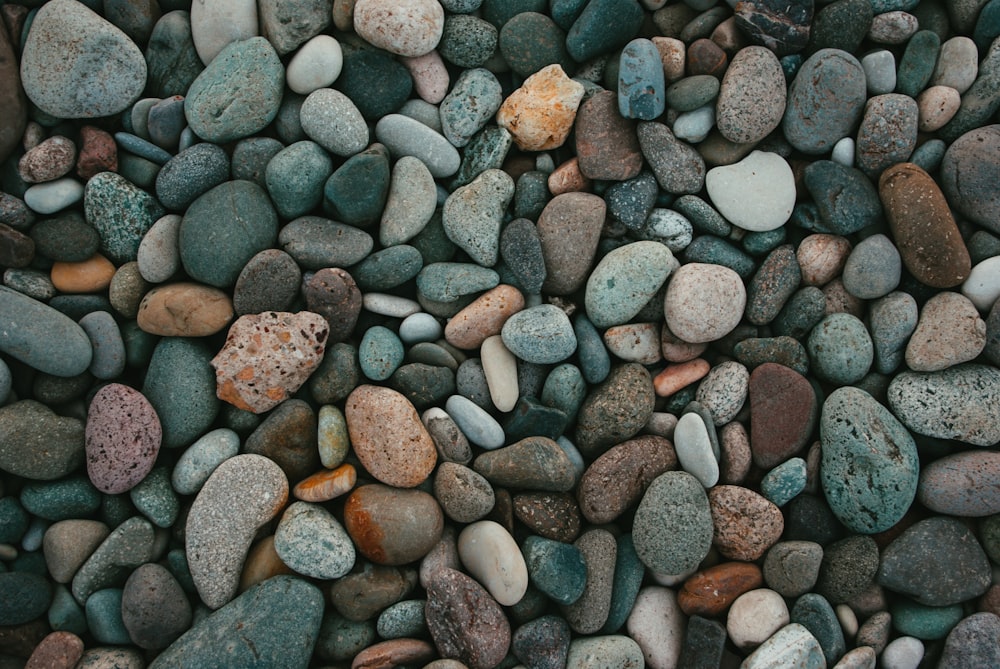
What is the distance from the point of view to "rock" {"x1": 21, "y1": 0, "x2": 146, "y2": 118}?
2102 millimetres

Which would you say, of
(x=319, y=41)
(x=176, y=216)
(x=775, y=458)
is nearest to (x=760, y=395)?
(x=775, y=458)

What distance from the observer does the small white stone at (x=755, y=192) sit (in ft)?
7.20

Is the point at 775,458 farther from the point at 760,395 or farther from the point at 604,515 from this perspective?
the point at 604,515

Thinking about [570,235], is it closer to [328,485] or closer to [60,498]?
[328,485]

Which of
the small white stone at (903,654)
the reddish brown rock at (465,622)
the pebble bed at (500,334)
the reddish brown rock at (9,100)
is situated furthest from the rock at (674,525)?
the reddish brown rock at (9,100)

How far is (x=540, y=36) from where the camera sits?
7.32ft

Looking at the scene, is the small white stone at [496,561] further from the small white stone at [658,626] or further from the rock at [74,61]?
the rock at [74,61]

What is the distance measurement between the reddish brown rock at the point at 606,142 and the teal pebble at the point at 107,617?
Answer: 182 cm

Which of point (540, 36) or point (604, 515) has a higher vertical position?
point (540, 36)

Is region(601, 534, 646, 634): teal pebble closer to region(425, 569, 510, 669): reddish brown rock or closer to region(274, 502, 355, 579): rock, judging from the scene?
region(425, 569, 510, 669): reddish brown rock

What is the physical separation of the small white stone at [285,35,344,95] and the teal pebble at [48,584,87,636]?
1597mm

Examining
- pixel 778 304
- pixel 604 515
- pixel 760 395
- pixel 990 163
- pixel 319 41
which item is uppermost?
pixel 990 163

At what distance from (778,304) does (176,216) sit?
71.6 inches

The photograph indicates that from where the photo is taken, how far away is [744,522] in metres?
2.08
